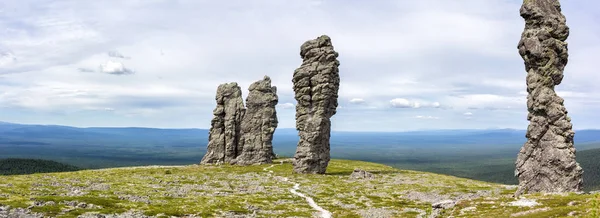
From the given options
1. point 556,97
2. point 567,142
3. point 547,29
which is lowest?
point 567,142

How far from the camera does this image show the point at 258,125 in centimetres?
14888

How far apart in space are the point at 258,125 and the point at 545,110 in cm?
9739

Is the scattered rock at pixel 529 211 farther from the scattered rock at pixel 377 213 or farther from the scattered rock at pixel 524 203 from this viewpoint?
the scattered rock at pixel 377 213

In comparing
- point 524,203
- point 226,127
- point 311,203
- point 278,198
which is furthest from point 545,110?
point 226,127

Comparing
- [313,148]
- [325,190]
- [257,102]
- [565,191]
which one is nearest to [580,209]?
[565,191]

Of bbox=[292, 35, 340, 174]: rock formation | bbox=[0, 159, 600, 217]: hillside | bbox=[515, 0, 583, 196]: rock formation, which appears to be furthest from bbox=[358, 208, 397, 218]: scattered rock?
bbox=[292, 35, 340, 174]: rock formation

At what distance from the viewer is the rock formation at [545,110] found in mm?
67250

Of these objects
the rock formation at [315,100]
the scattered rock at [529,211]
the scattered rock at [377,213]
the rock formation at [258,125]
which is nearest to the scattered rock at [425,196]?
the scattered rock at [377,213]

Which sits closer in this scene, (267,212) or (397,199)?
(267,212)

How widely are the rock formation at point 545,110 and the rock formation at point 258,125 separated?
90157 mm

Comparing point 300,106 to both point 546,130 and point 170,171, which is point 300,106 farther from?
point 546,130

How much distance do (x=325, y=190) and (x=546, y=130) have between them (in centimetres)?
4383

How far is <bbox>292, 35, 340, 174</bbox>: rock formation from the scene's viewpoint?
393ft

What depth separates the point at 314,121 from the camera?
12219cm
